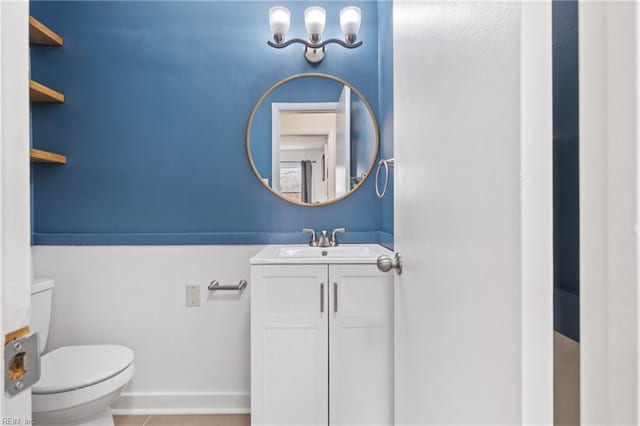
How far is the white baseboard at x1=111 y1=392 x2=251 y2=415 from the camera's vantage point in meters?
1.81

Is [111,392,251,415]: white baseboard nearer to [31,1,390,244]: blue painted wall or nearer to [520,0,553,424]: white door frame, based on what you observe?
[31,1,390,244]: blue painted wall

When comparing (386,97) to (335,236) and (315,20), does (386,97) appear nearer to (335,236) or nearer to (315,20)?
(315,20)

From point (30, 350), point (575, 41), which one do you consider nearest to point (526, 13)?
point (575, 41)

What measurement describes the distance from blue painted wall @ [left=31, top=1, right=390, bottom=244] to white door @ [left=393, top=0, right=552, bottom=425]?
1170 millimetres

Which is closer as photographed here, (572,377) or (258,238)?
(572,377)

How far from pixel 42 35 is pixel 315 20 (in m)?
1.36

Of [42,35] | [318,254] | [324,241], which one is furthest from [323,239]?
[42,35]

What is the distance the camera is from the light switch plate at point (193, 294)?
1843mm

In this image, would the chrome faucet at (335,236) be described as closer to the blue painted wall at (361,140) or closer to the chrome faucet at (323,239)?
the chrome faucet at (323,239)

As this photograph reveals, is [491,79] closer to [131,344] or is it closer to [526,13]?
[526,13]

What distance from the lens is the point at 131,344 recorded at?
183cm

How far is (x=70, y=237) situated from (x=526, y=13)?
217 cm

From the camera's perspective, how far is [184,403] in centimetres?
182

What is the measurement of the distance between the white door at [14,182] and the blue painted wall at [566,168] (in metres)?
0.63
